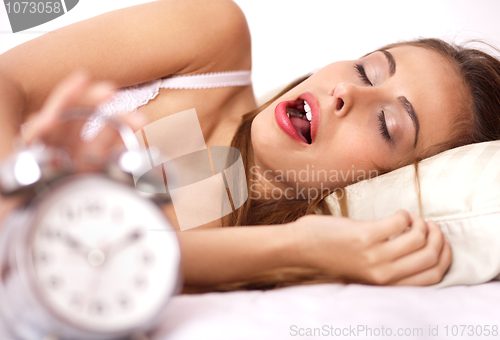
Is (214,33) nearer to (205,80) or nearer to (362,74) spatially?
(205,80)

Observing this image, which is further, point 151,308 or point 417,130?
point 417,130

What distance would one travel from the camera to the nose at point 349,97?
4.00ft

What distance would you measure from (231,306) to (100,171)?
0.34 m

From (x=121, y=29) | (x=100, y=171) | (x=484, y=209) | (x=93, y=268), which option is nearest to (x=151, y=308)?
(x=93, y=268)

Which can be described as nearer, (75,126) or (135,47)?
(75,126)

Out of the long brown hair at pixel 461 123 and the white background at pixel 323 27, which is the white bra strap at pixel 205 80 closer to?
the long brown hair at pixel 461 123

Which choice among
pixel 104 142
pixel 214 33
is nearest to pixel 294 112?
pixel 214 33

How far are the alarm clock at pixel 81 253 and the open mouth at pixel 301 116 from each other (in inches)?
35.9

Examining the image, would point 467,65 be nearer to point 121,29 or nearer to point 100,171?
point 121,29

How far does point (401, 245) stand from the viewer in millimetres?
795

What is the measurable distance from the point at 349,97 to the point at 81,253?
94 centimetres

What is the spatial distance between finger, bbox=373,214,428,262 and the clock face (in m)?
→ 0.45

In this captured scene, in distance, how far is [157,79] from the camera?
1.48 meters

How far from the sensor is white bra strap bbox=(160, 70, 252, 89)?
1.48 meters
